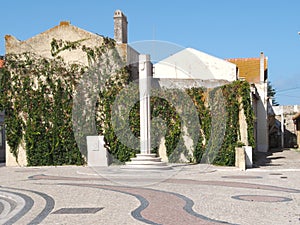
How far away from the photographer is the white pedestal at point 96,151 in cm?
2262

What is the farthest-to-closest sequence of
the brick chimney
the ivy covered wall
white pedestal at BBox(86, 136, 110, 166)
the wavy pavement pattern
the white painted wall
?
1. the white painted wall
2. the brick chimney
3. the ivy covered wall
4. white pedestal at BBox(86, 136, 110, 166)
5. the wavy pavement pattern

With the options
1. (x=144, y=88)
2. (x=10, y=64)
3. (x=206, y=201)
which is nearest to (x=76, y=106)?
(x=10, y=64)

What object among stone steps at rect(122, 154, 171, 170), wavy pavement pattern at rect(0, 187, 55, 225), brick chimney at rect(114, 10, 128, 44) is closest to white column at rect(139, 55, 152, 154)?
stone steps at rect(122, 154, 171, 170)

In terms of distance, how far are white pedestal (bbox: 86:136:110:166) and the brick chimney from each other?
5.87m

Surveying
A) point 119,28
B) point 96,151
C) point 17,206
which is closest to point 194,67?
point 119,28

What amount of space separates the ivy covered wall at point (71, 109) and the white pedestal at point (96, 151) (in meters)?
0.73

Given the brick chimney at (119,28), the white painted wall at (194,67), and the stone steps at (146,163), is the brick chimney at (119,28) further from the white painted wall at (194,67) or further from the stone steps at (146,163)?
the stone steps at (146,163)

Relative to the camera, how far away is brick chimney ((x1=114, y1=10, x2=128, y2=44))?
83.5ft

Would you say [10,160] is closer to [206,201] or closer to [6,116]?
[6,116]

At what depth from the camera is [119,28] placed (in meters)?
25.4

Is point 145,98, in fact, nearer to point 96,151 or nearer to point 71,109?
point 96,151

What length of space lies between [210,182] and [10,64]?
13.7 meters

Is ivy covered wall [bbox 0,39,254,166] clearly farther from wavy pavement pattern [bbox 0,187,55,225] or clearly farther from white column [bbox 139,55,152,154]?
wavy pavement pattern [bbox 0,187,55,225]

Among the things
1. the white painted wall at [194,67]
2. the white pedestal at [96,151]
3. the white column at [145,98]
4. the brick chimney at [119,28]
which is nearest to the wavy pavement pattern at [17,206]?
the white column at [145,98]
